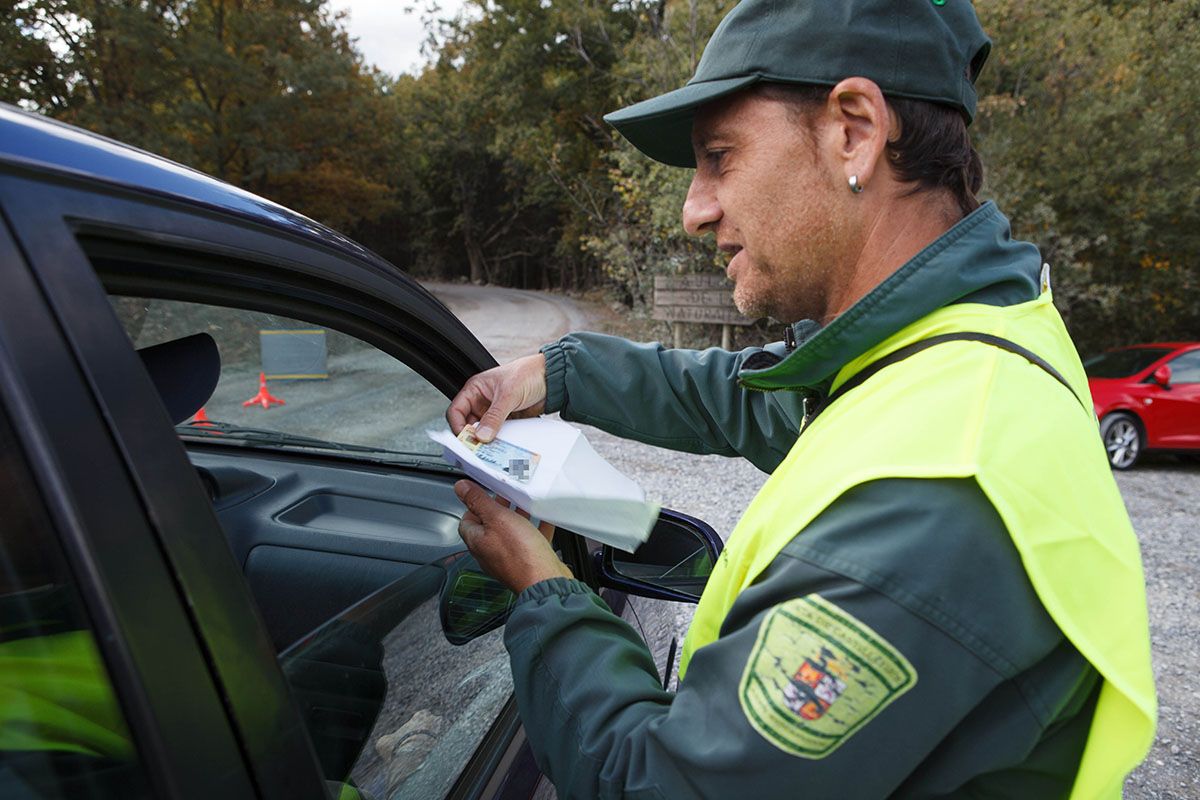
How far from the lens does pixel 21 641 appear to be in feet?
2.52

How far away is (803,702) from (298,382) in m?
1.36

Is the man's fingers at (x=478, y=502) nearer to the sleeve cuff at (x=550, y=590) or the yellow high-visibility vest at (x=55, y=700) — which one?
the sleeve cuff at (x=550, y=590)

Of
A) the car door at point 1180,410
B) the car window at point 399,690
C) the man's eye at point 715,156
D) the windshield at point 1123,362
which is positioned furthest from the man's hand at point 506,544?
the windshield at point 1123,362

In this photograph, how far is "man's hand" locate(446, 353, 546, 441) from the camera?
143 centimetres

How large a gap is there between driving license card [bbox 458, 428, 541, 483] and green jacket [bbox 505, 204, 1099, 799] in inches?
10.0

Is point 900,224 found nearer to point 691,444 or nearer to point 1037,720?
point 1037,720

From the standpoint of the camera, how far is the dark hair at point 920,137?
1.13 m

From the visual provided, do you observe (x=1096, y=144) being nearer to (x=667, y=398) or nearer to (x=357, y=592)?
(x=667, y=398)

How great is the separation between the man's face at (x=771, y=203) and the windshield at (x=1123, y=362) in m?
9.12

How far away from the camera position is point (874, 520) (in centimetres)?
79

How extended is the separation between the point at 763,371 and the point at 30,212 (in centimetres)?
92

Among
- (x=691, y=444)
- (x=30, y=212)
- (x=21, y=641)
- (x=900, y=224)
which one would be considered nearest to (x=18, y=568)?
(x=21, y=641)

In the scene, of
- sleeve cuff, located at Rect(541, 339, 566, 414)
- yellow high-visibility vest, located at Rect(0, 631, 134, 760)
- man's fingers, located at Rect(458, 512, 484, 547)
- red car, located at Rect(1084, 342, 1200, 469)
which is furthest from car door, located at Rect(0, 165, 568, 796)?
red car, located at Rect(1084, 342, 1200, 469)

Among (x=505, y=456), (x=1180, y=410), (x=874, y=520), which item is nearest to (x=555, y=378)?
(x=505, y=456)
